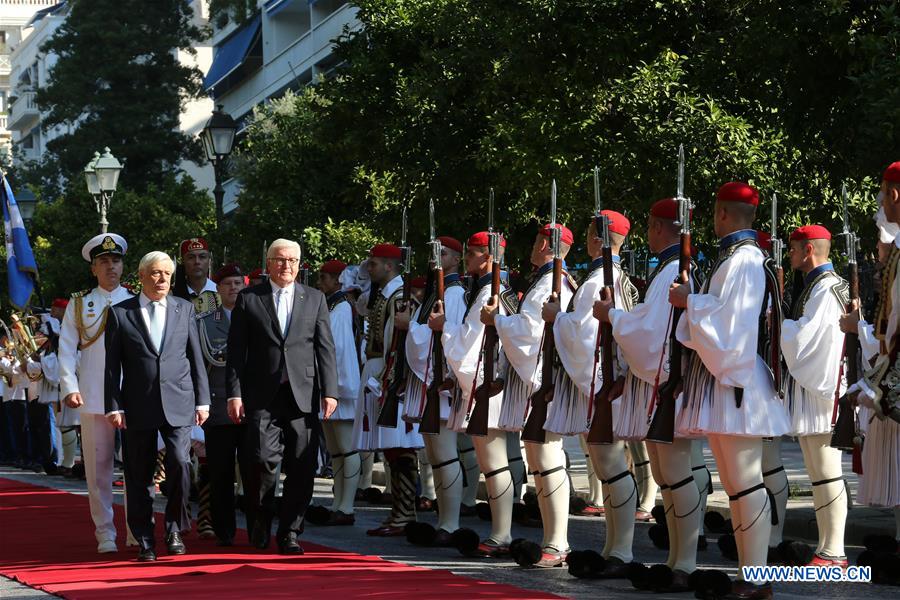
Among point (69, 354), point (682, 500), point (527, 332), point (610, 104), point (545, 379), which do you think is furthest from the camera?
point (610, 104)

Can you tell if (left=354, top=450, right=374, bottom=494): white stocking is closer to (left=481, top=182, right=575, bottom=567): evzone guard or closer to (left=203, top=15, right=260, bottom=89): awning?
(left=481, top=182, right=575, bottom=567): evzone guard

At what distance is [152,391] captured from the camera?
11430mm

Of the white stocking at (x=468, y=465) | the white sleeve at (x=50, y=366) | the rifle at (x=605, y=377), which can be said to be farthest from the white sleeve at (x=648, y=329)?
the white sleeve at (x=50, y=366)

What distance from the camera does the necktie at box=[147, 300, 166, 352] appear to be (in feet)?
37.9

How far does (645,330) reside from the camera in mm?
9203

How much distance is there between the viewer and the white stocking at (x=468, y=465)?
1377 centimetres

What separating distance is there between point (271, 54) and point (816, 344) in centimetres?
4832

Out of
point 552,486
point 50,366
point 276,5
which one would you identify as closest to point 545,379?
point 552,486

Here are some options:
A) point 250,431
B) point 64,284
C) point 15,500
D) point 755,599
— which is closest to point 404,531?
point 250,431

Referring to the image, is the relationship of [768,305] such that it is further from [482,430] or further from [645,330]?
[482,430]

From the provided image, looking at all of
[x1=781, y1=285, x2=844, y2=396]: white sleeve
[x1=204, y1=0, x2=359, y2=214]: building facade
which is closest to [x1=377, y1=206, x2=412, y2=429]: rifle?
[x1=781, y1=285, x2=844, y2=396]: white sleeve

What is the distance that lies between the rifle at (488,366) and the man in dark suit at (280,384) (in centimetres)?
112

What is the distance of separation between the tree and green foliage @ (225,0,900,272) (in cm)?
3248

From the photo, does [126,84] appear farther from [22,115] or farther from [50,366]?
[22,115]
